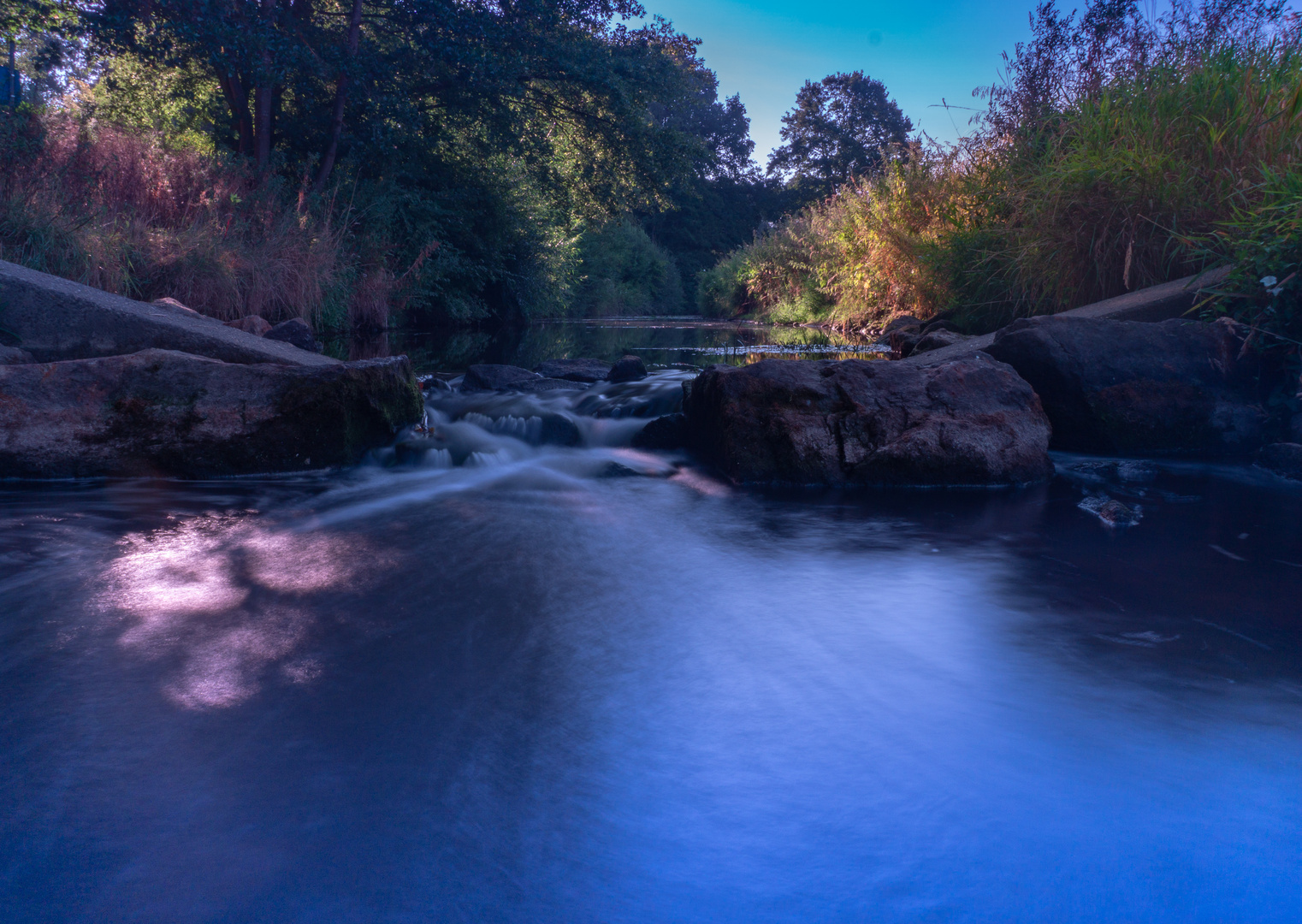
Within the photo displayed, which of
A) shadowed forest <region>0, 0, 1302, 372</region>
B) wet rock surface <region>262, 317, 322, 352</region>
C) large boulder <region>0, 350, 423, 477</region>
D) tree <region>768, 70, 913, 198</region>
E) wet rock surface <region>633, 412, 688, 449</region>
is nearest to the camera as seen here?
large boulder <region>0, 350, 423, 477</region>

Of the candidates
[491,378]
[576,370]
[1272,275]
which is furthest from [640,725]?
[576,370]

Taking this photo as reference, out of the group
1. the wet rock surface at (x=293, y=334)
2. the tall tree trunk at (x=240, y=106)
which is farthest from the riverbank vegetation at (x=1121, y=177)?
the tall tree trunk at (x=240, y=106)

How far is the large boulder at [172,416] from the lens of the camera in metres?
4.02

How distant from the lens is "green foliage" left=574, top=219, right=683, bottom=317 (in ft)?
93.8

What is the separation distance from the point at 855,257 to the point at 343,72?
30.5 ft

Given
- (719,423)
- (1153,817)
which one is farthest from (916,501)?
(1153,817)

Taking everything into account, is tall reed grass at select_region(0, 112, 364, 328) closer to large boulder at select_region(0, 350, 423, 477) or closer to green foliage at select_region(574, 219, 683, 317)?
large boulder at select_region(0, 350, 423, 477)

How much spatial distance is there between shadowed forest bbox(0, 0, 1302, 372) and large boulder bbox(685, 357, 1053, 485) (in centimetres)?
178

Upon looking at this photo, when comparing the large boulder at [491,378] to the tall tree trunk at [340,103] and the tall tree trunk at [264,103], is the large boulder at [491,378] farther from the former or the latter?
the tall tree trunk at [340,103]

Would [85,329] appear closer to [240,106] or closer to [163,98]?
[240,106]

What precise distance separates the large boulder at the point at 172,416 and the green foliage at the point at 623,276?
21718 mm

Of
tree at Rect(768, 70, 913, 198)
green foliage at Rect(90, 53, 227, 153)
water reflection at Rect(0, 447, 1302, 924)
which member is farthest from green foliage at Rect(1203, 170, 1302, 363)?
tree at Rect(768, 70, 913, 198)

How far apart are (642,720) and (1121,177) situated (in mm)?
6788

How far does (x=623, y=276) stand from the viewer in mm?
34562
